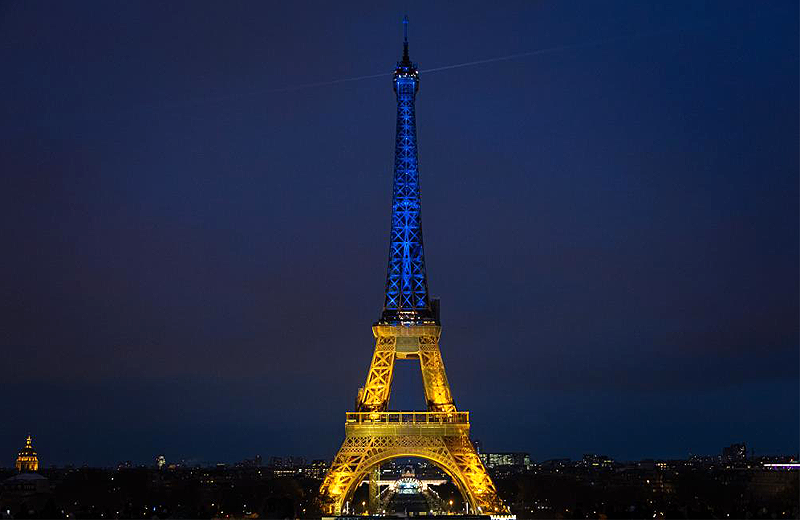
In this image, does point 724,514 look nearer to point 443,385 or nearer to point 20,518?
point 443,385

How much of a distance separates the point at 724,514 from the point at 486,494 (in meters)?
21.5

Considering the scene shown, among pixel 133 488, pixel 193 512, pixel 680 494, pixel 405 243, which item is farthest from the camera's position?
pixel 133 488

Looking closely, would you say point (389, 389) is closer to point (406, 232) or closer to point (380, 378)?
point (380, 378)

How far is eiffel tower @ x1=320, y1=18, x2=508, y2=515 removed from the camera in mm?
84188

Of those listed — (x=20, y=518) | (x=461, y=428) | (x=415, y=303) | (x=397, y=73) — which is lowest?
(x=20, y=518)

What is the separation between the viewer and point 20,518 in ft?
273

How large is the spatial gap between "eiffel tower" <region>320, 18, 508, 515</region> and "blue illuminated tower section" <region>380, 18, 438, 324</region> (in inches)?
3.0

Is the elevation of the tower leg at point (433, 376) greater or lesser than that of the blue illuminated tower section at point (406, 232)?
lesser

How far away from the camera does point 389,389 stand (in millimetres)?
86562

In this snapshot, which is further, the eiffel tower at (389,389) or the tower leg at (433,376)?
the tower leg at (433,376)

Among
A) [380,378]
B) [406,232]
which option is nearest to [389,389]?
[380,378]

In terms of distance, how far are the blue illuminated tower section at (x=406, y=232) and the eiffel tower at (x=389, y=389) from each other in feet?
0.25

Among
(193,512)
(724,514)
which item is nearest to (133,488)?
(193,512)

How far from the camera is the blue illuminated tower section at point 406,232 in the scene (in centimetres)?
8744
